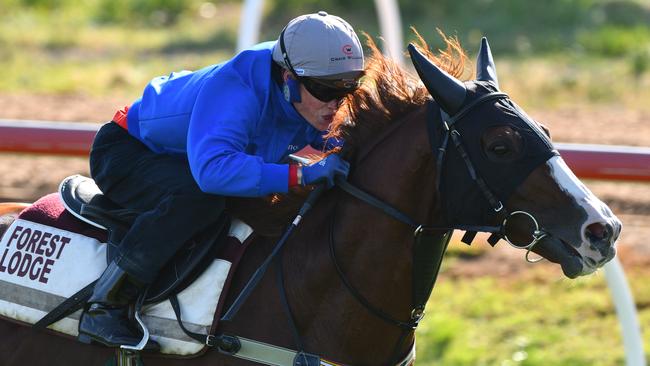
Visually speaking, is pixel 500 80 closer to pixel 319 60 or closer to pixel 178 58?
pixel 178 58

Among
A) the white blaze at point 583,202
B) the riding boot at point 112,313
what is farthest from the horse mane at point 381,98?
the riding boot at point 112,313

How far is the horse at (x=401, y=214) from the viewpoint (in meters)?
3.64

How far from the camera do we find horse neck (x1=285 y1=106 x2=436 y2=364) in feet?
12.7

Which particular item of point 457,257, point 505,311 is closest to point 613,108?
point 457,257

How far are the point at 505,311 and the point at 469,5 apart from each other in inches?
536

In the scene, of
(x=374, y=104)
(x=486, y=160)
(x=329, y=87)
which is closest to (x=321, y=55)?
(x=329, y=87)

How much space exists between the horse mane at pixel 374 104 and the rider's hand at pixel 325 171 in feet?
0.32

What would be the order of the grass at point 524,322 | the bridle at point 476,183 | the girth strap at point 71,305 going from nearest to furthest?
the bridle at point 476,183, the girth strap at point 71,305, the grass at point 524,322

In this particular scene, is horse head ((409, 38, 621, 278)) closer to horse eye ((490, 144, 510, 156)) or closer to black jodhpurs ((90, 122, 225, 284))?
horse eye ((490, 144, 510, 156))

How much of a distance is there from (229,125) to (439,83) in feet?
2.66

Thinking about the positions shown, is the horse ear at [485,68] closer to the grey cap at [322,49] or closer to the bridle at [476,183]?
the bridle at [476,183]

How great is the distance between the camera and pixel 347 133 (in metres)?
3.99

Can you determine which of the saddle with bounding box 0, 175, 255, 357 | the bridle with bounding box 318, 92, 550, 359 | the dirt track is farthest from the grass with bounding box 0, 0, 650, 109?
the bridle with bounding box 318, 92, 550, 359

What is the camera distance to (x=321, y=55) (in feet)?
13.0
